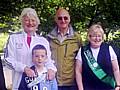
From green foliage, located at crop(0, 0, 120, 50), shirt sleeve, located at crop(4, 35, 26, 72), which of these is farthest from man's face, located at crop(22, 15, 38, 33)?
green foliage, located at crop(0, 0, 120, 50)

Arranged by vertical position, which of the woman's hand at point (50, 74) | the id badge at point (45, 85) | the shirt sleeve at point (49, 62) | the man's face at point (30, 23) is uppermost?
the man's face at point (30, 23)

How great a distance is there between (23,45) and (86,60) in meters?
0.68

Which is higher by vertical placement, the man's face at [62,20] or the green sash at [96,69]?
the man's face at [62,20]

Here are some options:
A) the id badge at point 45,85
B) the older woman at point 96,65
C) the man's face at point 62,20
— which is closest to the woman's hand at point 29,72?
the id badge at point 45,85

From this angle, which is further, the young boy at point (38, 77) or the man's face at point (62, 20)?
the man's face at point (62, 20)

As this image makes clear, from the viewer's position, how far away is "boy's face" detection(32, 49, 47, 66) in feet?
12.1

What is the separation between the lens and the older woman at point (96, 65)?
12.6 feet

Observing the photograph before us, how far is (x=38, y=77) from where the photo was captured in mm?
3689

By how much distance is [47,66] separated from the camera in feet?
12.4

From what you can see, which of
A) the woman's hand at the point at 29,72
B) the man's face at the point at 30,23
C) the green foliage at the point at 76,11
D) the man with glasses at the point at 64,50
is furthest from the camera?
the green foliage at the point at 76,11

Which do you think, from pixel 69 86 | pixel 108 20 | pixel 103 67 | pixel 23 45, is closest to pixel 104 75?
pixel 103 67

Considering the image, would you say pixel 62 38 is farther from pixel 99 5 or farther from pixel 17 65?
pixel 99 5

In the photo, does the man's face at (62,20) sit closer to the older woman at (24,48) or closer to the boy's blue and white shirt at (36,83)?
the older woman at (24,48)

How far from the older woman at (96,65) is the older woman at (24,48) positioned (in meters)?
0.33
